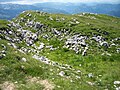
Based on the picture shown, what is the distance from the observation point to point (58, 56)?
49406 mm

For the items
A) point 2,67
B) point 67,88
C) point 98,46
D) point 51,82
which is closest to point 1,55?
point 2,67

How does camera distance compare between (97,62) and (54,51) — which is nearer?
(97,62)

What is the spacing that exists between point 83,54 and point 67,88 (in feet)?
63.3

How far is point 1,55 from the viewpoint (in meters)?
35.2

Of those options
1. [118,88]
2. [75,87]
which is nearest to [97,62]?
[118,88]

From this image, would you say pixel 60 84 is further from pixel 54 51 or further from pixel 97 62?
pixel 54 51

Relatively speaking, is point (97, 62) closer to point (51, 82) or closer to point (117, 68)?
point (117, 68)

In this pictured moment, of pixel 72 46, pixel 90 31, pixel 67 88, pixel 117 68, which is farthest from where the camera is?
pixel 90 31

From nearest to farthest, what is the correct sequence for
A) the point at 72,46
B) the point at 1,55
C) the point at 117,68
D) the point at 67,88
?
1. the point at 67,88
2. the point at 1,55
3. the point at 117,68
4. the point at 72,46

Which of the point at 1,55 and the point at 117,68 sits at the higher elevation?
the point at 1,55

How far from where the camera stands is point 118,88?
3462 centimetres

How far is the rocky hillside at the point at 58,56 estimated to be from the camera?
3153 cm

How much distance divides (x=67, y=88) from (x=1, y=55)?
10726 millimetres

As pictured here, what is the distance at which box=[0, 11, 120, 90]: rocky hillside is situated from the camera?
3153 cm
